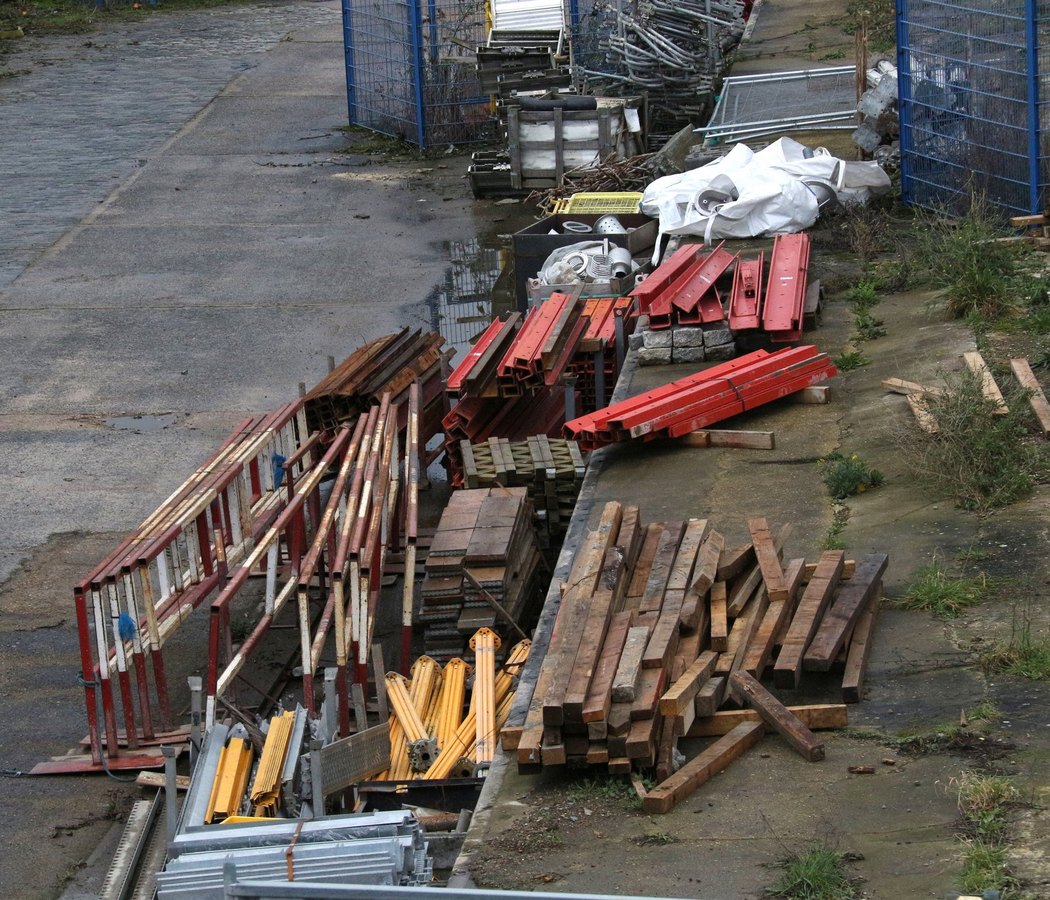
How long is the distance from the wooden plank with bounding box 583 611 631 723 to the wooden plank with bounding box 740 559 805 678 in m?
0.63

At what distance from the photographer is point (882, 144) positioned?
1733cm

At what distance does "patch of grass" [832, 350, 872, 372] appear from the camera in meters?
12.5

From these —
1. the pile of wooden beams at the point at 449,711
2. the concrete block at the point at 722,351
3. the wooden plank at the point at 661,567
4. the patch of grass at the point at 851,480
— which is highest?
the wooden plank at the point at 661,567

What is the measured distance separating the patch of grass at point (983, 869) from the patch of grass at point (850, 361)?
668cm

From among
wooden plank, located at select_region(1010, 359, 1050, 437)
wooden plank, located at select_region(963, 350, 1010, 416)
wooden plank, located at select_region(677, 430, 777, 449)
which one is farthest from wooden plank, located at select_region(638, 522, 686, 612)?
wooden plank, located at select_region(1010, 359, 1050, 437)

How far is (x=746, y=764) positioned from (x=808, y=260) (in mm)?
7661

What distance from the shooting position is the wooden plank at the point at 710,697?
735cm

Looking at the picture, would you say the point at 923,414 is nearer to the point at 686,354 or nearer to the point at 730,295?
the point at 686,354

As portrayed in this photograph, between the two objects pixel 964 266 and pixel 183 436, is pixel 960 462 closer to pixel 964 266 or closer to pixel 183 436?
pixel 964 266

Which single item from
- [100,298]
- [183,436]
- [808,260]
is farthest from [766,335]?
[100,298]

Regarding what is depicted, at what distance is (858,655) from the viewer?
7.80 meters

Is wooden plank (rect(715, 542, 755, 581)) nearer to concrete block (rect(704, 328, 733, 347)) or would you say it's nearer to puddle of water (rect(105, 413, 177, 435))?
concrete block (rect(704, 328, 733, 347))

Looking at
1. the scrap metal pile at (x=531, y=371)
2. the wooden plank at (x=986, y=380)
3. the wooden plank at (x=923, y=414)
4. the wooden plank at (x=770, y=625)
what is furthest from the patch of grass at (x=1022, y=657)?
the scrap metal pile at (x=531, y=371)

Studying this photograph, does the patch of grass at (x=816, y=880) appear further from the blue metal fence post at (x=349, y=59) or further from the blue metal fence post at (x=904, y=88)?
the blue metal fence post at (x=349, y=59)
